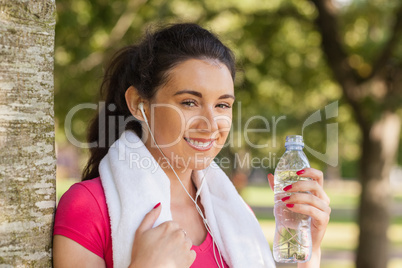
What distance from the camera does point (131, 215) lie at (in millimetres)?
2188

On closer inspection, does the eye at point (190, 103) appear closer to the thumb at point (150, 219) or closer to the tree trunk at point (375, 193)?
the thumb at point (150, 219)

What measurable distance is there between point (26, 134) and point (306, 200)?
3.89ft

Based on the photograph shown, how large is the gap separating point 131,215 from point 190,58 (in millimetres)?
760

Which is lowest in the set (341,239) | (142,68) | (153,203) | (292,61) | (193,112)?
(341,239)

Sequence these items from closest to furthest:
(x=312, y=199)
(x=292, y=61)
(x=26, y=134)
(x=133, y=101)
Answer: (x=26, y=134)
(x=312, y=199)
(x=133, y=101)
(x=292, y=61)

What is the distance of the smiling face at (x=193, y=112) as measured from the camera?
2402 millimetres

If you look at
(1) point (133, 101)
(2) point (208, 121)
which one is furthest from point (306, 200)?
(1) point (133, 101)

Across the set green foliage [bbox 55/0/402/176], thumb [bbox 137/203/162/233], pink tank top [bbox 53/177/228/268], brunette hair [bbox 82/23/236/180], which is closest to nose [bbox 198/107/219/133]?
brunette hair [bbox 82/23/236/180]

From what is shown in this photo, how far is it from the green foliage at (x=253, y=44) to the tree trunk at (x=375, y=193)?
54 cm

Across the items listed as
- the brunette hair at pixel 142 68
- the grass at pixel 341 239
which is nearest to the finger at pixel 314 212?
the brunette hair at pixel 142 68

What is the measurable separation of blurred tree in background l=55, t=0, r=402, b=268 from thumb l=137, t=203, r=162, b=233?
4.70 m

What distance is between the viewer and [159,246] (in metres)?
2.07

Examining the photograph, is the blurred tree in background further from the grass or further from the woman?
the woman

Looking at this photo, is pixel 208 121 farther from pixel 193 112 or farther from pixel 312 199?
pixel 312 199
